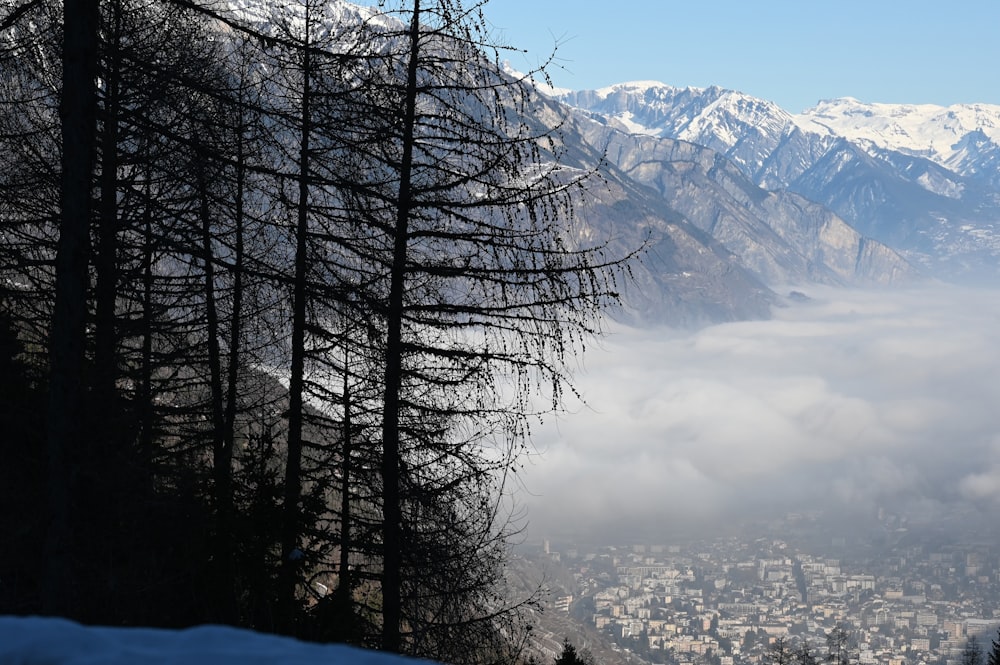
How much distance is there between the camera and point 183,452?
13602 mm

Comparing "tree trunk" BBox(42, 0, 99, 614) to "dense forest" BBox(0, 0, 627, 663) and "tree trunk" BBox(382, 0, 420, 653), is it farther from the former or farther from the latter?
"tree trunk" BBox(382, 0, 420, 653)

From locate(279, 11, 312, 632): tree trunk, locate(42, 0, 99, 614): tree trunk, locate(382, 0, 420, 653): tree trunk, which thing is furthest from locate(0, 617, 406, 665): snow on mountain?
locate(382, 0, 420, 653): tree trunk

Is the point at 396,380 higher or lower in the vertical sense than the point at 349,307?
lower

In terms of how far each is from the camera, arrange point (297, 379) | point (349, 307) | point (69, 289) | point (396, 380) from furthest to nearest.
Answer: point (297, 379)
point (396, 380)
point (349, 307)
point (69, 289)

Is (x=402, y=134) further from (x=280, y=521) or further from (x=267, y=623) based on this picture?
(x=267, y=623)

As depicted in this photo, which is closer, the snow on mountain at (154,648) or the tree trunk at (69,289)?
the snow on mountain at (154,648)

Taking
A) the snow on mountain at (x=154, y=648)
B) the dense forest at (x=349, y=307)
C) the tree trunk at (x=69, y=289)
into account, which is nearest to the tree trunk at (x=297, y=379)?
the dense forest at (x=349, y=307)

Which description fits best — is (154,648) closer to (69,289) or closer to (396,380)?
(69,289)

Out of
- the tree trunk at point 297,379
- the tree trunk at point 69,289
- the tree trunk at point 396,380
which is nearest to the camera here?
the tree trunk at point 69,289

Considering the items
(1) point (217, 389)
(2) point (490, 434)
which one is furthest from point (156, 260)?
(2) point (490, 434)

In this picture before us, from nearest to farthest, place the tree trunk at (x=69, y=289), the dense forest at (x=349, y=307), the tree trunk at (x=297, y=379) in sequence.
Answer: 1. the tree trunk at (x=69, y=289)
2. the tree trunk at (x=297, y=379)
3. the dense forest at (x=349, y=307)

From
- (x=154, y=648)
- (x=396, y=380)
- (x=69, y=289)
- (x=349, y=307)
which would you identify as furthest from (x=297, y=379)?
(x=154, y=648)

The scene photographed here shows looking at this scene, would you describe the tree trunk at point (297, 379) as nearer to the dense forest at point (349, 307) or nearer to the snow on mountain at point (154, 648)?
the dense forest at point (349, 307)

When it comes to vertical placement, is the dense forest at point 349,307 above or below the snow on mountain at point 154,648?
above
